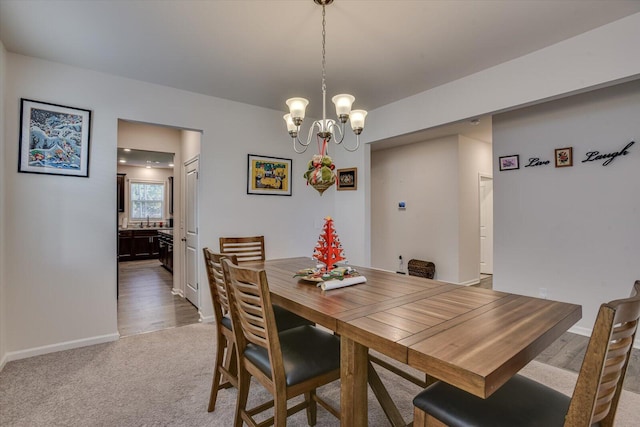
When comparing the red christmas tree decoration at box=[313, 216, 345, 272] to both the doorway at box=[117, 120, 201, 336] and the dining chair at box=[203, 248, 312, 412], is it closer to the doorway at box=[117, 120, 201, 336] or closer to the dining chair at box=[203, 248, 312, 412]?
the dining chair at box=[203, 248, 312, 412]

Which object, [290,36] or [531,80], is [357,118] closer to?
[290,36]

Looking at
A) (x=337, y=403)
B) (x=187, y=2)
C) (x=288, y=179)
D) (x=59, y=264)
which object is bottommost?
(x=337, y=403)

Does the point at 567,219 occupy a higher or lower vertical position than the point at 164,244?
higher

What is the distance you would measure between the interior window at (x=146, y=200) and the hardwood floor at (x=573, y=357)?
30.2ft

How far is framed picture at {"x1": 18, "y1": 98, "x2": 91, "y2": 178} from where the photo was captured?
263cm

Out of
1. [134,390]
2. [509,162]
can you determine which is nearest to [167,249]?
[134,390]

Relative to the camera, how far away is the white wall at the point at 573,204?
111 inches

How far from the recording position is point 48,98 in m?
2.73

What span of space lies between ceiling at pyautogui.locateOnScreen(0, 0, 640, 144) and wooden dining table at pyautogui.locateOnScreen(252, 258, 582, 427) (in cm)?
182

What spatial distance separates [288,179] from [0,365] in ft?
10.4

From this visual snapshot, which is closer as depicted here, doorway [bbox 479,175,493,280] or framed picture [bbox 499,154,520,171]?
framed picture [bbox 499,154,520,171]

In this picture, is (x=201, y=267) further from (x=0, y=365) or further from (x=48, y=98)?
(x=48, y=98)

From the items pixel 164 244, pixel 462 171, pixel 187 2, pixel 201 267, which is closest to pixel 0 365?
pixel 201 267

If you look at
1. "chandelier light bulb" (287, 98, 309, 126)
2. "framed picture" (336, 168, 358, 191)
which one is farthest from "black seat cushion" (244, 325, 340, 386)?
"framed picture" (336, 168, 358, 191)
